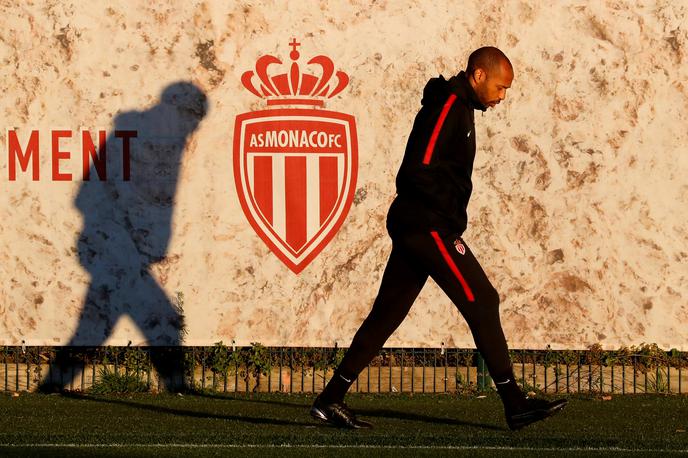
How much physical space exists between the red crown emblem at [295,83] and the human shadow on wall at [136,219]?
1.30ft

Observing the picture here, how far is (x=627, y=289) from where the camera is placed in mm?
9406

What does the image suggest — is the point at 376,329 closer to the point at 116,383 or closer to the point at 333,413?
the point at 333,413

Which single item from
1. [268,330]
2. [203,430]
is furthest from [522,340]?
[203,430]

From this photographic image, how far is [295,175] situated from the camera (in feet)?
31.0

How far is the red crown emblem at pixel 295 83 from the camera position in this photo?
9.40m

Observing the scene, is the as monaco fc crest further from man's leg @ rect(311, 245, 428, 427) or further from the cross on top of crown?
man's leg @ rect(311, 245, 428, 427)

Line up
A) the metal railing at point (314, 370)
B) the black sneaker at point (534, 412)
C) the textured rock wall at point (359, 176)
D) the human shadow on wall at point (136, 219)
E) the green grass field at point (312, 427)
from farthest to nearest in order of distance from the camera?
the metal railing at point (314, 370), the human shadow on wall at point (136, 219), the textured rock wall at point (359, 176), the black sneaker at point (534, 412), the green grass field at point (312, 427)

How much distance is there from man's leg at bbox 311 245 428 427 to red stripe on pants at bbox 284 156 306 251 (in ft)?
6.53

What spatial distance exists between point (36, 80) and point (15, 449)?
3.38 m

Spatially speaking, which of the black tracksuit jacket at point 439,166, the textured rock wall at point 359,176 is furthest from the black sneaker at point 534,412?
the textured rock wall at point 359,176

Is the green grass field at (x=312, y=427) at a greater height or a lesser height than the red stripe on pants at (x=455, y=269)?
lesser

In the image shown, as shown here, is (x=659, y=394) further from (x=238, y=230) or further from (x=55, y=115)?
(x=55, y=115)

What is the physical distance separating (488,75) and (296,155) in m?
2.35

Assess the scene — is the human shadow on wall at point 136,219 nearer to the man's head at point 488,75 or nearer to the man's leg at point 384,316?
the man's leg at point 384,316
